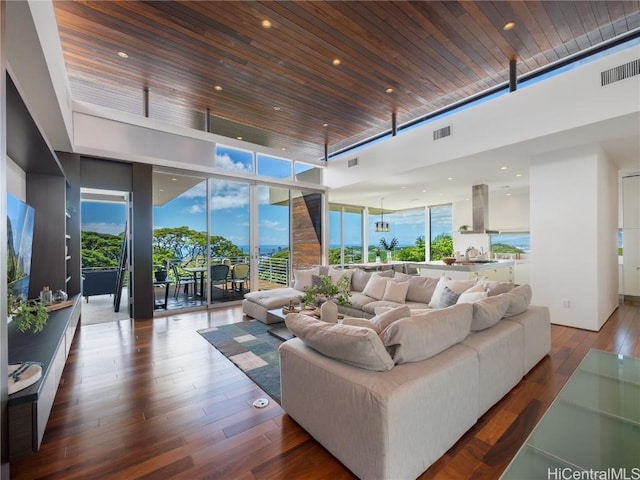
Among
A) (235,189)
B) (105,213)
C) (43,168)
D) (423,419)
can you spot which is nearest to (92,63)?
(43,168)

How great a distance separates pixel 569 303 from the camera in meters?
4.47

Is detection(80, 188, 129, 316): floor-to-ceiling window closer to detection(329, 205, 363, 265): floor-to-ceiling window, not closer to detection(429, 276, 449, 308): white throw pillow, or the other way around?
detection(329, 205, 363, 265): floor-to-ceiling window

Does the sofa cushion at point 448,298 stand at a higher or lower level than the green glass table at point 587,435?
higher

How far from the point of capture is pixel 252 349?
361cm

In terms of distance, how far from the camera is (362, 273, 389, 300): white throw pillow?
4707 millimetres

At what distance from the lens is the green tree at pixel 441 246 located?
34.3 ft

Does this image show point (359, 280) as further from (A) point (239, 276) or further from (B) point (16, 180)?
(B) point (16, 180)

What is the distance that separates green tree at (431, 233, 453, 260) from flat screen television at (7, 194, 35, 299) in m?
10.6

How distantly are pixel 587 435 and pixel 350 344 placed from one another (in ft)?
5.75

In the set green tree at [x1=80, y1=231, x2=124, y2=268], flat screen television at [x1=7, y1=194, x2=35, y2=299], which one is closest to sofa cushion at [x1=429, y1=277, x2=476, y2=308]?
flat screen television at [x1=7, y1=194, x2=35, y2=299]

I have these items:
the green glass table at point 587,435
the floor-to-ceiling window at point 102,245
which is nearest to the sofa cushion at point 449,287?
the green glass table at point 587,435

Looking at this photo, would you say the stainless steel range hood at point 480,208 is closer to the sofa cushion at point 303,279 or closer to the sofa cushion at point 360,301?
the sofa cushion at point 360,301

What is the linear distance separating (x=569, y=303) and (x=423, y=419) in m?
4.33

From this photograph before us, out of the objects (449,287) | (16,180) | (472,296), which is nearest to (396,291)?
(449,287)
